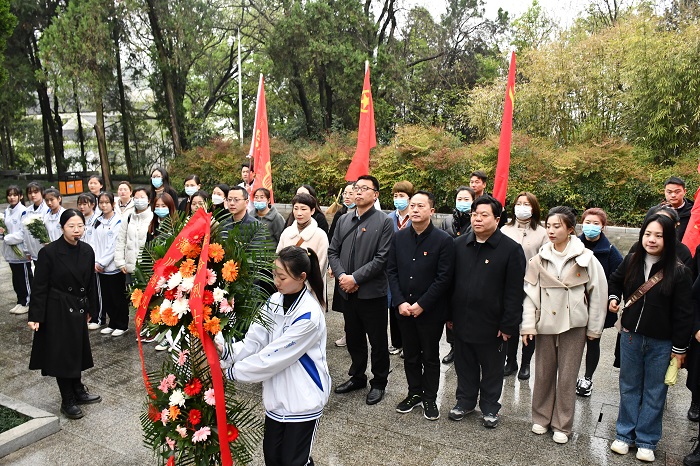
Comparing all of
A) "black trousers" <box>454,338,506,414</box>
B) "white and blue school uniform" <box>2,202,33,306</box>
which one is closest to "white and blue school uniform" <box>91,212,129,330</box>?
"white and blue school uniform" <box>2,202,33,306</box>

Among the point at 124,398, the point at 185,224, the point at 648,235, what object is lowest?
the point at 124,398

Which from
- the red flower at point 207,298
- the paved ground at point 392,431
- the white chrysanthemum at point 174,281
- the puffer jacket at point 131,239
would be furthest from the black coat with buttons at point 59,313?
the red flower at point 207,298

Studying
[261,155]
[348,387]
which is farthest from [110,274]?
[348,387]

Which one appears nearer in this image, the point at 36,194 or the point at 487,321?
the point at 487,321

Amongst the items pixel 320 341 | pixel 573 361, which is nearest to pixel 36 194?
pixel 320 341

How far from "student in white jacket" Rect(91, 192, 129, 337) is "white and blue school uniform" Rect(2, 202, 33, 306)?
1383 mm

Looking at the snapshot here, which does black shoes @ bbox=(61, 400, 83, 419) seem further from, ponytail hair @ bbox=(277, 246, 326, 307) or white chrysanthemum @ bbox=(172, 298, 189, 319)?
ponytail hair @ bbox=(277, 246, 326, 307)

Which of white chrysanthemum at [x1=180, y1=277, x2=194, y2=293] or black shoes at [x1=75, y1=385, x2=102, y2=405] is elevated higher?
white chrysanthemum at [x1=180, y1=277, x2=194, y2=293]

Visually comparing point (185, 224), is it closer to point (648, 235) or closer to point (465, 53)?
point (648, 235)

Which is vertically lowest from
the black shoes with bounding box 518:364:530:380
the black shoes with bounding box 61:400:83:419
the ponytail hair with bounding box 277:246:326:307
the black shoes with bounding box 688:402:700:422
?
the black shoes with bounding box 688:402:700:422

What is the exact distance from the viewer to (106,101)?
23.3 metres

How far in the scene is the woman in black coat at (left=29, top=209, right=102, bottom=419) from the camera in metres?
4.47

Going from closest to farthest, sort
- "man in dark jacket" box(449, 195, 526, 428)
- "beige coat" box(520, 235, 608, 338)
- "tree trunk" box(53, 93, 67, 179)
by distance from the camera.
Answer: "beige coat" box(520, 235, 608, 338) → "man in dark jacket" box(449, 195, 526, 428) → "tree trunk" box(53, 93, 67, 179)

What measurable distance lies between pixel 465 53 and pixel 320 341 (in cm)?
2044
